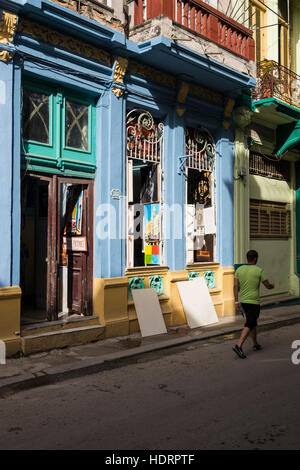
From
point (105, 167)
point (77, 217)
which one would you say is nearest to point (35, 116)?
point (105, 167)

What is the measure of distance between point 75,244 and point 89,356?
2469 millimetres

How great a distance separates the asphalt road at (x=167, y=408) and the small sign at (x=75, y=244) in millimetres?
2601

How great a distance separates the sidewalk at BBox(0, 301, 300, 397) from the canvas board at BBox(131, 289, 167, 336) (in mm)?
195

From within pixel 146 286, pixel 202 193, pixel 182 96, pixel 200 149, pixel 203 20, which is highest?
pixel 203 20

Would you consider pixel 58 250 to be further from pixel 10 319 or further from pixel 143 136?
pixel 143 136

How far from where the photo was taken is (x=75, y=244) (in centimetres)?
880

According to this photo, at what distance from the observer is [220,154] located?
11.1 meters

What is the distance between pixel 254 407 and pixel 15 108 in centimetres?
547

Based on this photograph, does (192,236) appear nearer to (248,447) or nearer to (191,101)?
(191,101)

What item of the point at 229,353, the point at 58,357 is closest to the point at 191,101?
the point at 229,353

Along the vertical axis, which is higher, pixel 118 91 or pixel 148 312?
pixel 118 91

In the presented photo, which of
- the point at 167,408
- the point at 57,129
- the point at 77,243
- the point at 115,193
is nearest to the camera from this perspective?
the point at 167,408

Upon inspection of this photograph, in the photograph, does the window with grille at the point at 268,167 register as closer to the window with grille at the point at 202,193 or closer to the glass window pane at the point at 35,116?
the window with grille at the point at 202,193

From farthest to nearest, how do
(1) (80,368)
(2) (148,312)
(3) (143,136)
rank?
(3) (143,136), (2) (148,312), (1) (80,368)
